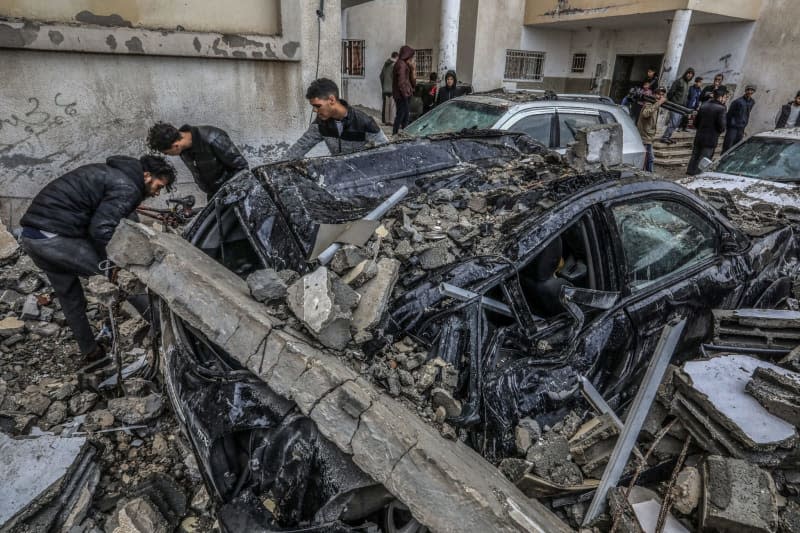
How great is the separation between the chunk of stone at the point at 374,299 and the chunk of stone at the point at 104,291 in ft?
8.92

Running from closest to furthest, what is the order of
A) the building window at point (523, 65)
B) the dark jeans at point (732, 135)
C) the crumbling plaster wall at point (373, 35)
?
the dark jeans at point (732, 135)
the crumbling plaster wall at point (373, 35)
the building window at point (523, 65)

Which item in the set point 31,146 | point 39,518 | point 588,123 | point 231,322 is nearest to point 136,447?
point 39,518

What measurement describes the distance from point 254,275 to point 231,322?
24 cm

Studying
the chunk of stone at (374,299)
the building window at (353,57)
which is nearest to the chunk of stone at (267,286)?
the chunk of stone at (374,299)

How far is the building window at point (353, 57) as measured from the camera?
15172mm

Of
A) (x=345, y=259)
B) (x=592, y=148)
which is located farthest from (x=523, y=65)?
(x=345, y=259)

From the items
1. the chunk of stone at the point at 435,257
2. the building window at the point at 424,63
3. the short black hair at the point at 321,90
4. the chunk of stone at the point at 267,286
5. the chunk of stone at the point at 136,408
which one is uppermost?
the building window at the point at 424,63

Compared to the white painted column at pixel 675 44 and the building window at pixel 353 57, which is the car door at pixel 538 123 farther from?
the building window at pixel 353 57

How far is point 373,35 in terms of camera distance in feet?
48.3

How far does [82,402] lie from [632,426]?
313cm

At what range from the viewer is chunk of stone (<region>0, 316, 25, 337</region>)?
11.8 ft

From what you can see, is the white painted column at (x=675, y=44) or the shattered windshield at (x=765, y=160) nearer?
the shattered windshield at (x=765, y=160)

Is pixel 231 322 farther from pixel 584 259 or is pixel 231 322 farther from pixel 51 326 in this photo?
pixel 51 326

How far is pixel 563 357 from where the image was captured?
2178 mm
